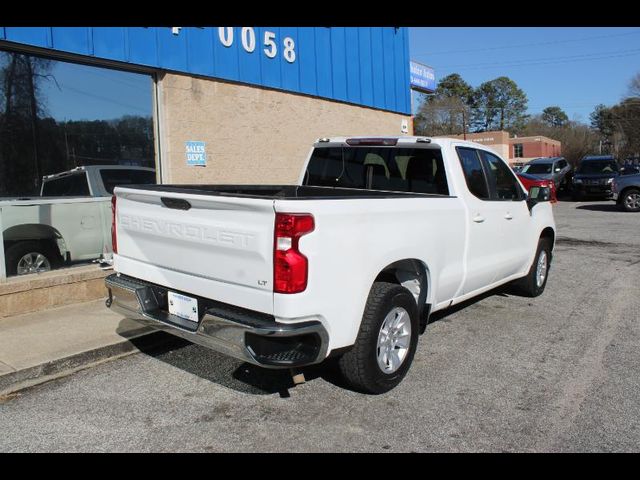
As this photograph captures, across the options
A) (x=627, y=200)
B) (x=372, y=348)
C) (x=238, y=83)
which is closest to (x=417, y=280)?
(x=372, y=348)

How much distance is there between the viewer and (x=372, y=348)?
3.78m

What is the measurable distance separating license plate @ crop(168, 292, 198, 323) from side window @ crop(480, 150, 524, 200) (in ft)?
11.1

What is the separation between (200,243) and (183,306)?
1.60 feet

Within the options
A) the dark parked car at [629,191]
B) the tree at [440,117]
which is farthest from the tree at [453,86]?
the dark parked car at [629,191]

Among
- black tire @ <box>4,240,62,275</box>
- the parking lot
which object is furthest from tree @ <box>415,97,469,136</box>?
the parking lot

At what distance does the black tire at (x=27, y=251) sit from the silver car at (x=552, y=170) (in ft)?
70.8

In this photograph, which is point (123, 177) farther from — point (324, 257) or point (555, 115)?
point (555, 115)

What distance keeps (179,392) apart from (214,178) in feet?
16.9

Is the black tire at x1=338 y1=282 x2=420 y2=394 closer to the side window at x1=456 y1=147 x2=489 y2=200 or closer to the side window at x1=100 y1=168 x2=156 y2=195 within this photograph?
the side window at x1=456 y1=147 x2=489 y2=200

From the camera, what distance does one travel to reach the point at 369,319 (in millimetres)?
3754

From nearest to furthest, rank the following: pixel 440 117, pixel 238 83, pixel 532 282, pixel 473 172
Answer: pixel 473 172 → pixel 532 282 → pixel 238 83 → pixel 440 117
